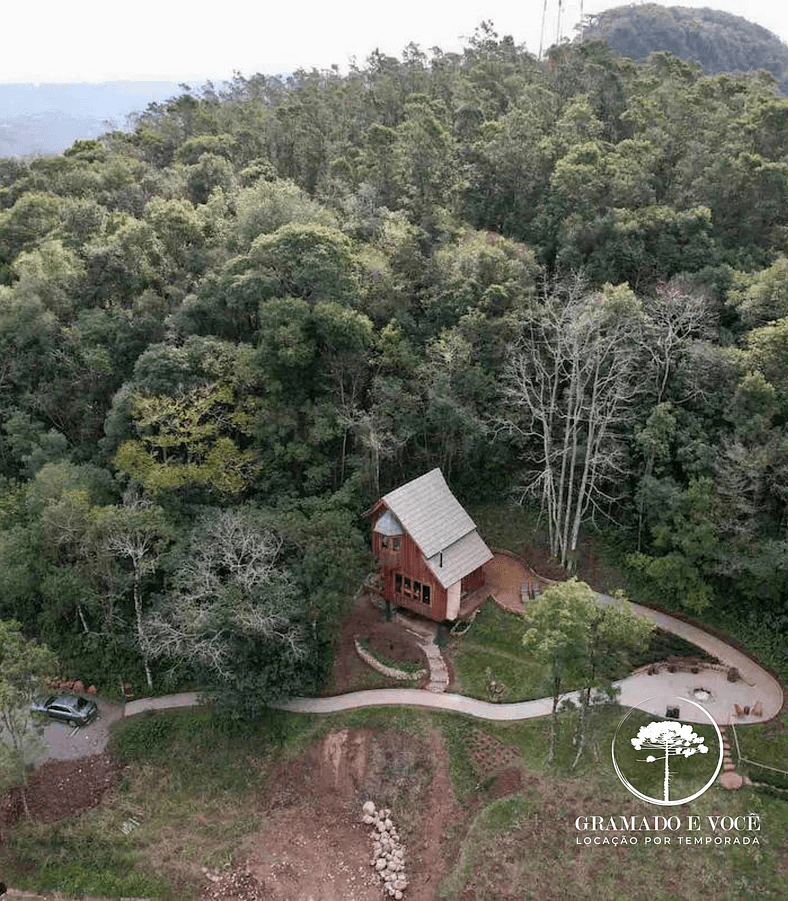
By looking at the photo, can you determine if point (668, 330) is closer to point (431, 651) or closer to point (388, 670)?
point (431, 651)

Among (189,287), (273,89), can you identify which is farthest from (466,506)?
(273,89)

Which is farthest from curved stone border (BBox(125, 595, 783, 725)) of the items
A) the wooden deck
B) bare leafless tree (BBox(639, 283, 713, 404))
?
bare leafless tree (BBox(639, 283, 713, 404))

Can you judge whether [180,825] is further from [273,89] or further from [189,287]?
[273,89]

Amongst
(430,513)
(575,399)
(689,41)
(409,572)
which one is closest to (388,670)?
(409,572)

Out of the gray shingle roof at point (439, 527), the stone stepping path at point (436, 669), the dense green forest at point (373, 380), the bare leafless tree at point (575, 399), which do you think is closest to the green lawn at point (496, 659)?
the stone stepping path at point (436, 669)

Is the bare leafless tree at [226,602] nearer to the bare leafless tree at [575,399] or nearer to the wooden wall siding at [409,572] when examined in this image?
the wooden wall siding at [409,572]

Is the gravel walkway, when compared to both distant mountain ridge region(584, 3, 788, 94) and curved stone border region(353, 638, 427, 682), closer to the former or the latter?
curved stone border region(353, 638, 427, 682)
